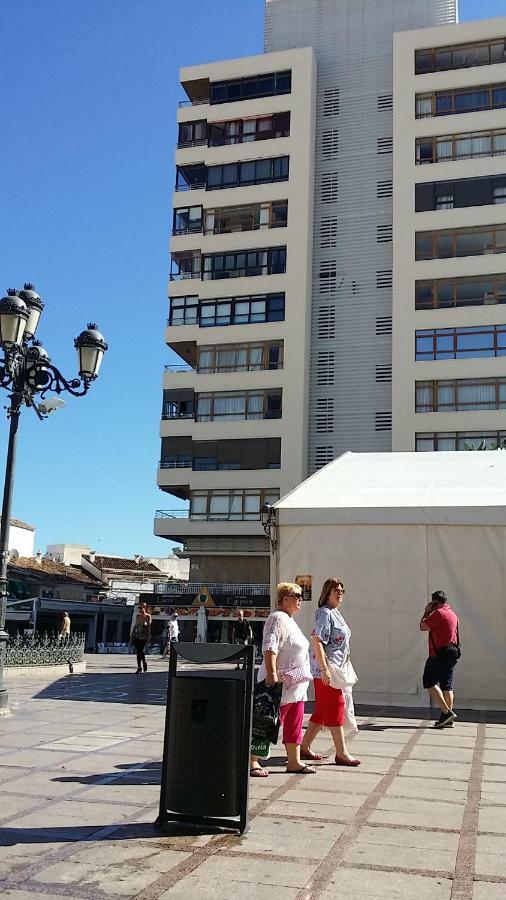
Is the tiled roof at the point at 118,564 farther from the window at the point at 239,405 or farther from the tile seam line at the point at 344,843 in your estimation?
the tile seam line at the point at 344,843

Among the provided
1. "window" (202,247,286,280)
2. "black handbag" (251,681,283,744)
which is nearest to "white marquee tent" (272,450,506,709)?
"black handbag" (251,681,283,744)

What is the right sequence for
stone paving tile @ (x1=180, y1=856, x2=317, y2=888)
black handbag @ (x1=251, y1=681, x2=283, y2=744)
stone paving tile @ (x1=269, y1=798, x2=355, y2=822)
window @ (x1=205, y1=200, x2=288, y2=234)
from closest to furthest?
stone paving tile @ (x1=180, y1=856, x2=317, y2=888)
stone paving tile @ (x1=269, y1=798, x2=355, y2=822)
black handbag @ (x1=251, y1=681, x2=283, y2=744)
window @ (x1=205, y1=200, x2=288, y2=234)

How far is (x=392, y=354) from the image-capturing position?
131 ft

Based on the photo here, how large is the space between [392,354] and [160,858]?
3657cm

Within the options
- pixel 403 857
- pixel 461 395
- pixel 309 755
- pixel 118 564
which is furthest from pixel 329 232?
Result: pixel 403 857

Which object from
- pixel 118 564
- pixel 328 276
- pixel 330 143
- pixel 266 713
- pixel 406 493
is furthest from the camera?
pixel 118 564

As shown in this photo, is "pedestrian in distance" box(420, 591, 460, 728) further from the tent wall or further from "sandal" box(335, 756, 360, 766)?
"sandal" box(335, 756, 360, 766)

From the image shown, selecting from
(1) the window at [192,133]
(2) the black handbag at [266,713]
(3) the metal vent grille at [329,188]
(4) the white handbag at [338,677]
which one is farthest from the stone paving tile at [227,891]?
(1) the window at [192,133]

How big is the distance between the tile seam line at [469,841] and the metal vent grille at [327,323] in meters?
35.5

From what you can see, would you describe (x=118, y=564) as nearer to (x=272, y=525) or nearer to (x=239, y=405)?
(x=239, y=405)

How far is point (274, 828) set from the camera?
5.43 meters

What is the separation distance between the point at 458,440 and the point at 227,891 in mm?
35019

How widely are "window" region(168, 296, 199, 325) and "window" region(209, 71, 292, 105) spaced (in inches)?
442

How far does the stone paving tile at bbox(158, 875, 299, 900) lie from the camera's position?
4129mm
